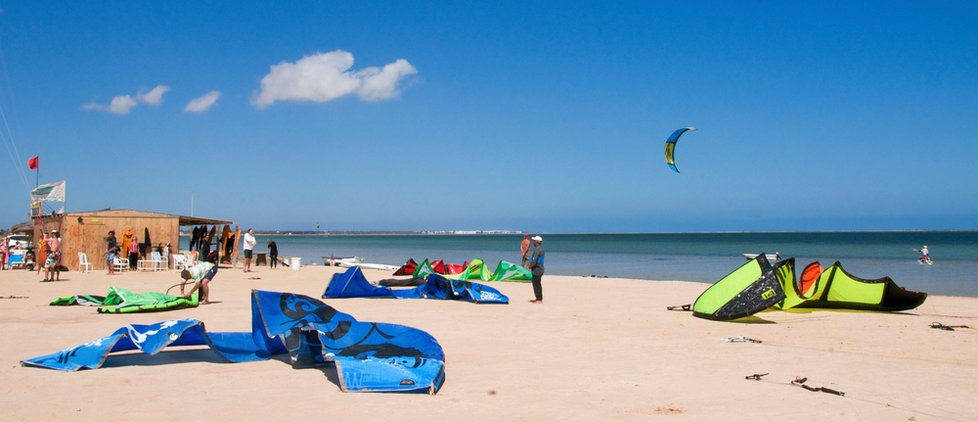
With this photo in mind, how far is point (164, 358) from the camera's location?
272 inches

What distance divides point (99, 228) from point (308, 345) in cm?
1855

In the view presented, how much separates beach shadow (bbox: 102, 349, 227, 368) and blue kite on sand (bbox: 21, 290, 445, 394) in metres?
0.10

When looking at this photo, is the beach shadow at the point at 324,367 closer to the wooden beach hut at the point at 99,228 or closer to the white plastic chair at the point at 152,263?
the white plastic chair at the point at 152,263

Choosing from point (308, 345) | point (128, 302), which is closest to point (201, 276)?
point (128, 302)

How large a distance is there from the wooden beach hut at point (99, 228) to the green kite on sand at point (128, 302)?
1161 centimetres

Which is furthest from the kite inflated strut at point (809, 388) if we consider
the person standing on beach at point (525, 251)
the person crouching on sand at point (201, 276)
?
the person standing on beach at point (525, 251)

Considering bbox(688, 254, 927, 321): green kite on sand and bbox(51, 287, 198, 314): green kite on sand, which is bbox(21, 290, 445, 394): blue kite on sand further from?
bbox(688, 254, 927, 321): green kite on sand

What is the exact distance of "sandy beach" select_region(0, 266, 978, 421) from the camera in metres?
5.23

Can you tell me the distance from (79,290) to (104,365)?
9.34m

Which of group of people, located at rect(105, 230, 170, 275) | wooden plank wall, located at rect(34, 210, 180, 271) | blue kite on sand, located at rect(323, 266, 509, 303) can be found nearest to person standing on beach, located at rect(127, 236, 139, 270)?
group of people, located at rect(105, 230, 170, 275)

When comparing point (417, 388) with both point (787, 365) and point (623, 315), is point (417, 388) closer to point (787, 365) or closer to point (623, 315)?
point (787, 365)

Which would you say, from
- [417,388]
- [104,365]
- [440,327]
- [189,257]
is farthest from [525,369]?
[189,257]

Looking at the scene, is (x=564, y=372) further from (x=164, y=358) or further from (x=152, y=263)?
(x=152, y=263)

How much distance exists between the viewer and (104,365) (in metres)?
6.49
